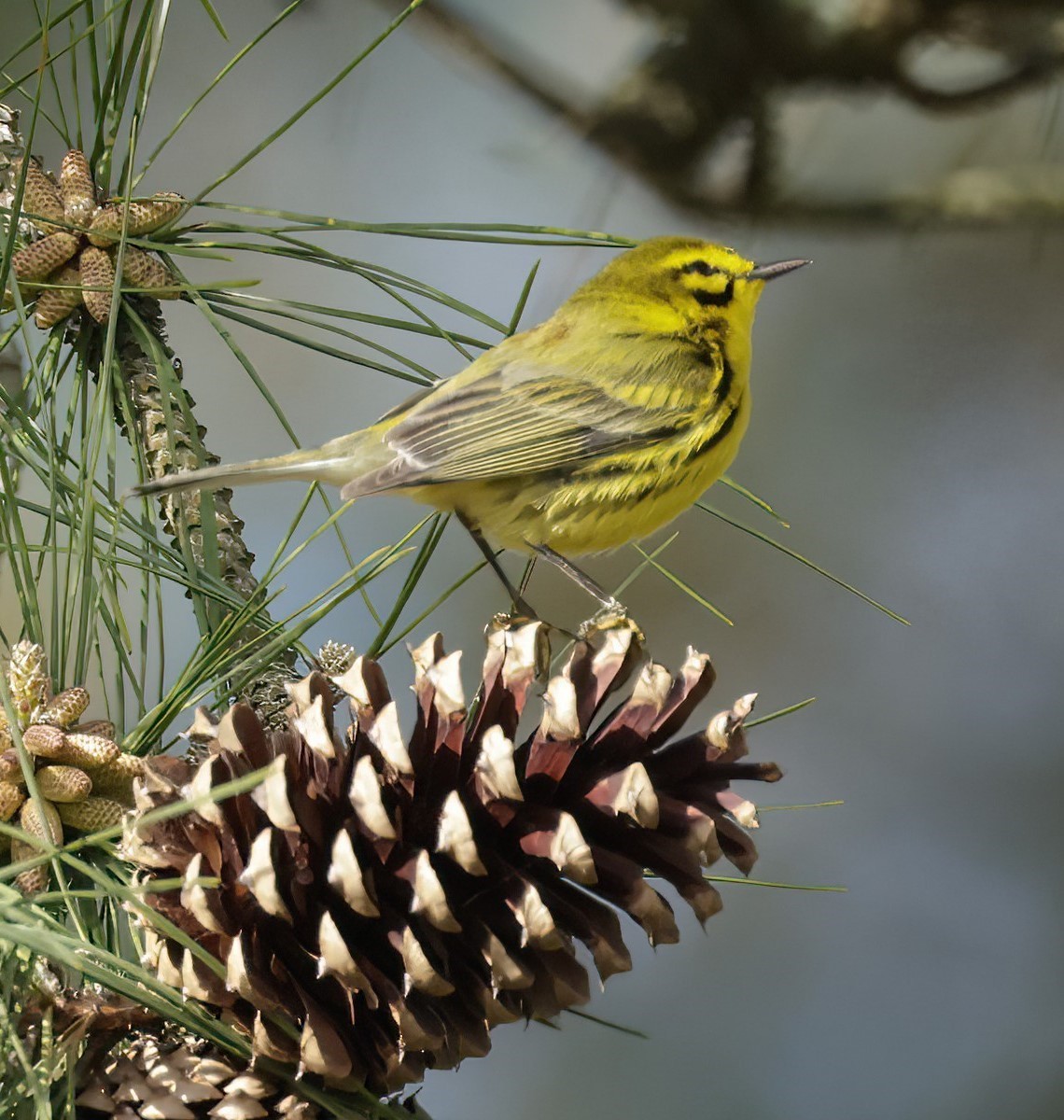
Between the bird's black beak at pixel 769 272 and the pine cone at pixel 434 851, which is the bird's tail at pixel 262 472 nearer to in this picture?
the pine cone at pixel 434 851

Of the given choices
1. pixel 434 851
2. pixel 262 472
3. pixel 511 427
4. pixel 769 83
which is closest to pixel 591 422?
pixel 511 427

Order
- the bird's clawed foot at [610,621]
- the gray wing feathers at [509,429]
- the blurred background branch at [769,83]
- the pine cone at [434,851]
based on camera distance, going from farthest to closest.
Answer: the blurred background branch at [769,83], the gray wing feathers at [509,429], the bird's clawed foot at [610,621], the pine cone at [434,851]

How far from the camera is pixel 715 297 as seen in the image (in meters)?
1.18

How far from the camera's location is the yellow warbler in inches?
37.2

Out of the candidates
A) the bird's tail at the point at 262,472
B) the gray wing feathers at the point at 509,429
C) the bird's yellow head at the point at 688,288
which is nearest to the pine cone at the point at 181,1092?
the bird's tail at the point at 262,472

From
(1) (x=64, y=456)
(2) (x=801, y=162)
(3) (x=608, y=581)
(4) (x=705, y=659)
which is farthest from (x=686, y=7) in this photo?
(4) (x=705, y=659)

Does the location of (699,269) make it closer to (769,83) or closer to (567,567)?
(567,567)

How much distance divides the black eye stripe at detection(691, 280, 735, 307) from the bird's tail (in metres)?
0.39

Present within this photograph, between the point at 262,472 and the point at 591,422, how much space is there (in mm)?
367

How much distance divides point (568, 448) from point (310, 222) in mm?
311

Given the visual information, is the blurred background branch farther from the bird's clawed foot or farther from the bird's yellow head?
the bird's clawed foot

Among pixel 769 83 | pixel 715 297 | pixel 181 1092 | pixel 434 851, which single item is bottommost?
pixel 181 1092

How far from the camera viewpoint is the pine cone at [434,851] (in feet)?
1.70

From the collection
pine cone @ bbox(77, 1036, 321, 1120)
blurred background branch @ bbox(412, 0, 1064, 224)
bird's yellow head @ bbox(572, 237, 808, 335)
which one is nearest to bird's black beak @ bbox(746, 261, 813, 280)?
bird's yellow head @ bbox(572, 237, 808, 335)
